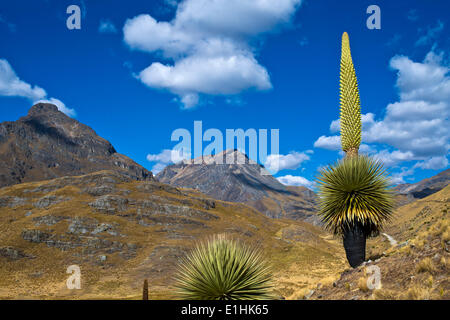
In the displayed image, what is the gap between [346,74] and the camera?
41.3 feet

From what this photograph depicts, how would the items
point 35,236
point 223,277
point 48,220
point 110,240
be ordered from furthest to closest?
point 48,220, point 110,240, point 35,236, point 223,277

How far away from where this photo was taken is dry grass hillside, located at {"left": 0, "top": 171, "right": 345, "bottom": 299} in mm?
58031

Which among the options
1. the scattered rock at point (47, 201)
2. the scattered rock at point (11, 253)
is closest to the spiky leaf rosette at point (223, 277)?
the scattered rock at point (11, 253)

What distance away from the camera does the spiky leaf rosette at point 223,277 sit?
32.0 feet

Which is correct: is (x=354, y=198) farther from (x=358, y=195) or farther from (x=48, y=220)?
(x=48, y=220)

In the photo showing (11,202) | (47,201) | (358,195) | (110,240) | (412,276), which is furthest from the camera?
(11,202)

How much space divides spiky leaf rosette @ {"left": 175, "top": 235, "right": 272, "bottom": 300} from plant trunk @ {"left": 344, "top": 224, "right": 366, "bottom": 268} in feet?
24.9

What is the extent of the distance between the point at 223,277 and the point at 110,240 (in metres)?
75.3

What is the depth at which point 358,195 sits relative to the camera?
614 inches

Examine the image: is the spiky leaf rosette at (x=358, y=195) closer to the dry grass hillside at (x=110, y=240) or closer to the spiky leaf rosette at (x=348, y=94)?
the spiky leaf rosette at (x=348, y=94)

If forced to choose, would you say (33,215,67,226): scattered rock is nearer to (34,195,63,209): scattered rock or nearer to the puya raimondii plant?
(34,195,63,209): scattered rock

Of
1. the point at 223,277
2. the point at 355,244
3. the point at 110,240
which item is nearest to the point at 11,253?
the point at 110,240
